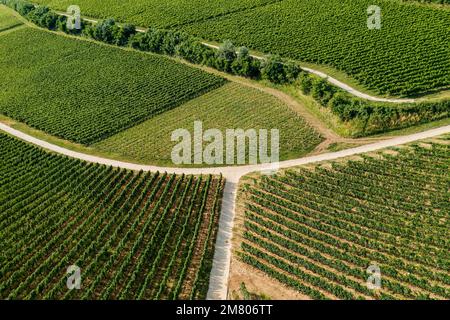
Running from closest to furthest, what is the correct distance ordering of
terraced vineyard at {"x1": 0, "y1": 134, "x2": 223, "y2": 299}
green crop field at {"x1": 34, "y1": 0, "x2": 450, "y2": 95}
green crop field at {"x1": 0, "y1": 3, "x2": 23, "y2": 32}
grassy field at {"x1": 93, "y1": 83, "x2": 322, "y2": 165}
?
terraced vineyard at {"x1": 0, "y1": 134, "x2": 223, "y2": 299} → grassy field at {"x1": 93, "y1": 83, "x2": 322, "y2": 165} → green crop field at {"x1": 34, "y1": 0, "x2": 450, "y2": 95} → green crop field at {"x1": 0, "y1": 3, "x2": 23, "y2": 32}

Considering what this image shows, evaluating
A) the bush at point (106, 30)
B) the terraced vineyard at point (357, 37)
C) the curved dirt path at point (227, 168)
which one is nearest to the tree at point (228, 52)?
the terraced vineyard at point (357, 37)

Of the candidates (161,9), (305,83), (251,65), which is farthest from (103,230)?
(161,9)

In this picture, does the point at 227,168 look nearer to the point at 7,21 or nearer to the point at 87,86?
the point at 87,86

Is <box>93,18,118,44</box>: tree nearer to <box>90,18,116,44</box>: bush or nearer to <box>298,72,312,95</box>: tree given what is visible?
<box>90,18,116,44</box>: bush

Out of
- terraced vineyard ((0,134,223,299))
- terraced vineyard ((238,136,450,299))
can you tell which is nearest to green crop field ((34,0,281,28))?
terraced vineyard ((0,134,223,299))
